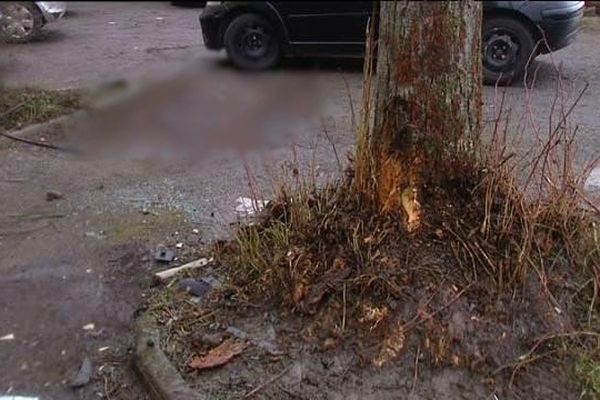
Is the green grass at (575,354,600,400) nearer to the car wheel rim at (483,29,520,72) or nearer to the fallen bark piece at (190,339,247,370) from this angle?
the fallen bark piece at (190,339,247,370)

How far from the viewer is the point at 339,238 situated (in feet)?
9.50

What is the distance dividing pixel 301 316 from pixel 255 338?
0.69ft

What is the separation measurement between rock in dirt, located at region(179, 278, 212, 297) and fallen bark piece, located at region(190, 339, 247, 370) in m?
0.45

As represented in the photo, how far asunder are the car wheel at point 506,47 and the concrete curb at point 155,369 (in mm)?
5089

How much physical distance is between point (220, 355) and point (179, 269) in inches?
35.0

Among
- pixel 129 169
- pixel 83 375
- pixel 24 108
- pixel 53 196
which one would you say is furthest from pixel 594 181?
pixel 24 108

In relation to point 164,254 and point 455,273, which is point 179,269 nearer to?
point 164,254

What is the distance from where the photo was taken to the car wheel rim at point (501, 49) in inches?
278

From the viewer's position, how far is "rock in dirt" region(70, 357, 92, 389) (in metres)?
2.96

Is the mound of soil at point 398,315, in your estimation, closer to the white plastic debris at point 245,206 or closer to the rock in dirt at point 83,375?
the rock in dirt at point 83,375

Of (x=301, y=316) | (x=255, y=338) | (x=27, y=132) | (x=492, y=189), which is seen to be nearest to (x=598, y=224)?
(x=492, y=189)

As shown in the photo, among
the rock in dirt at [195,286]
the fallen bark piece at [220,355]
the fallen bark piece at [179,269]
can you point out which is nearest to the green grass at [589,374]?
the fallen bark piece at [220,355]

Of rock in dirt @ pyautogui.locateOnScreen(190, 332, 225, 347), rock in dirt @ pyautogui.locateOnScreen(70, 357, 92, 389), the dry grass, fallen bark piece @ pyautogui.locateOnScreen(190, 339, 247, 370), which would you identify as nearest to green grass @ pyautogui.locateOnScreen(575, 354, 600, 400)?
the dry grass

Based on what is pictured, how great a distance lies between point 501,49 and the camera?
7102 millimetres
